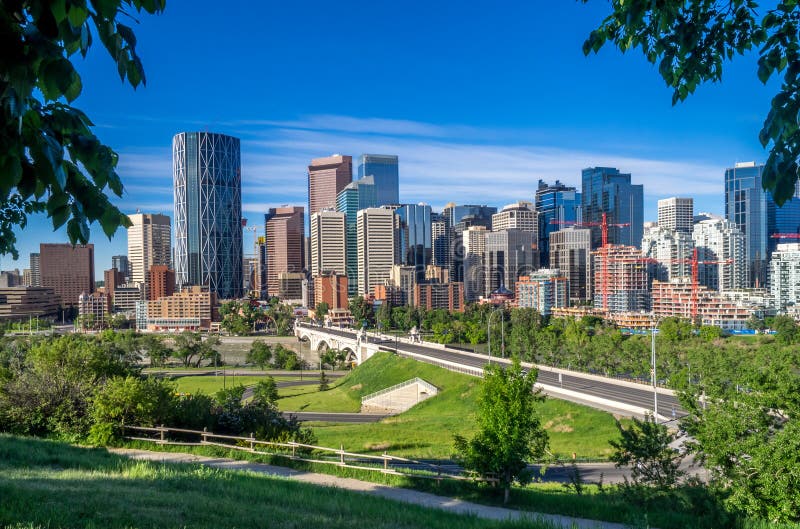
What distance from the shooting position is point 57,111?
2.74 meters

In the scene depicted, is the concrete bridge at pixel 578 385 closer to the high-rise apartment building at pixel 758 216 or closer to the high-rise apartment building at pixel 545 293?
the high-rise apartment building at pixel 545 293

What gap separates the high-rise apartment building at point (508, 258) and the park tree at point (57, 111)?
147 meters

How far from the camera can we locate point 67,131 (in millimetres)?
2738

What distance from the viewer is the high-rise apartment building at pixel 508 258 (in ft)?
508

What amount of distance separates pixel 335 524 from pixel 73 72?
22.2 ft

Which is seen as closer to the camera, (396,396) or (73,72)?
(73,72)

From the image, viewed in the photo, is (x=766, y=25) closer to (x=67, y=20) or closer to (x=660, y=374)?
(x=67, y=20)

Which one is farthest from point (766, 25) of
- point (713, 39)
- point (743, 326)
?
point (743, 326)

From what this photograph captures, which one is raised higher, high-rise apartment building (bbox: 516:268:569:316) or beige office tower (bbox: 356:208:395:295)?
beige office tower (bbox: 356:208:395:295)

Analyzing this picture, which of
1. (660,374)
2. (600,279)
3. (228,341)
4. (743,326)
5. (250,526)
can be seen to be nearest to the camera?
(250,526)

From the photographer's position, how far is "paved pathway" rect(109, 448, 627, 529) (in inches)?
422

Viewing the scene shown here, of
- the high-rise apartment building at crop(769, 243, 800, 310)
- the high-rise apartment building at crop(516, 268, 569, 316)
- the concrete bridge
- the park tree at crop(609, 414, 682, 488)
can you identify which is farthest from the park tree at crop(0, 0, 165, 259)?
the high-rise apartment building at crop(769, 243, 800, 310)

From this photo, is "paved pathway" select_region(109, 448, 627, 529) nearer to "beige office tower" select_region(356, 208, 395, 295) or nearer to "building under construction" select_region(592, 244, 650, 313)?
"building under construction" select_region(592, 244, 650, 313)

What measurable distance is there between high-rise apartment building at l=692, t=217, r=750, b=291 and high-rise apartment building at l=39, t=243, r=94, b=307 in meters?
163
